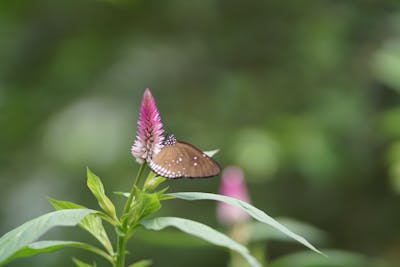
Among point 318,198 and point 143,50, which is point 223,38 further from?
point 318,198

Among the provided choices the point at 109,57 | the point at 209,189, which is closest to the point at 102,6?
the point at 109,57

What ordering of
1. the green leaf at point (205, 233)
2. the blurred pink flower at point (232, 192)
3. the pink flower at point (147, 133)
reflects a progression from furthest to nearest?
1. the blurred pink flower at point (232, 192)
2. the pink flower at point (147, 133)
3. the green leaf at point (205, 233)

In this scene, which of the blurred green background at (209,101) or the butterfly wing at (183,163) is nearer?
the butterfly wing at (183,163)

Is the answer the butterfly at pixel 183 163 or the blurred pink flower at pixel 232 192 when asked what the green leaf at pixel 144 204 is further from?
the blurred pink flower at pixel 232 192

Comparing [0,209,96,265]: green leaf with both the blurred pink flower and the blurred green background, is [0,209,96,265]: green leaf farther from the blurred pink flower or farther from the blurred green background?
the blurred green background

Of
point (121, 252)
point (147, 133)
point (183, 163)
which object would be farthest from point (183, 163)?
point (121, 252)

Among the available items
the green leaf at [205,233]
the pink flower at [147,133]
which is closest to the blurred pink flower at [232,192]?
the pink flower at [147,133]
